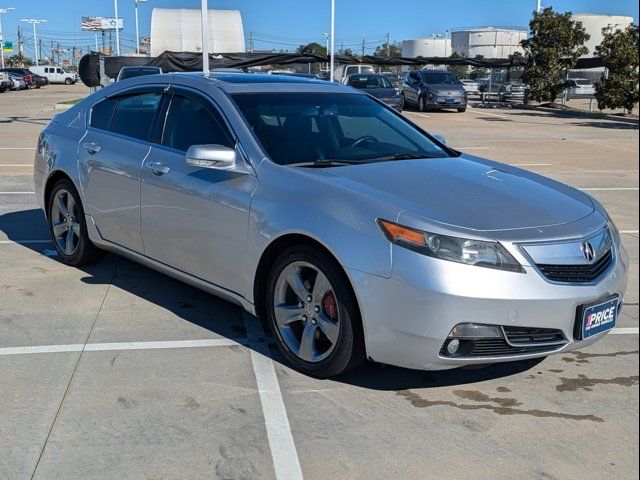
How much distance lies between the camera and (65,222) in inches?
247

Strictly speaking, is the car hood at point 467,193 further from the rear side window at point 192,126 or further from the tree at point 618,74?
the tree at point 618,74

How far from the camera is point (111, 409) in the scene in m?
3.74

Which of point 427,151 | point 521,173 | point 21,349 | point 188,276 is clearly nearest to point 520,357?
point 521,173

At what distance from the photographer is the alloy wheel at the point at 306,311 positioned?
397 cm

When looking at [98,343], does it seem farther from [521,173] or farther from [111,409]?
[521,173]

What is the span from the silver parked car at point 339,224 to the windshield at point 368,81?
2352cm

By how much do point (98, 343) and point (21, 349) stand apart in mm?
458

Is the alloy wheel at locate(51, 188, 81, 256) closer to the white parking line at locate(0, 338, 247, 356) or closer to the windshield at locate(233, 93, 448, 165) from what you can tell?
the white parking line at locate(0, 338, 247, 356)

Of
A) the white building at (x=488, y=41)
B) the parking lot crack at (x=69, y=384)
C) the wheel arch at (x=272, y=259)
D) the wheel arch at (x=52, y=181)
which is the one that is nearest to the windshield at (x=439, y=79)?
the wheel arch at (x=52, y=181)

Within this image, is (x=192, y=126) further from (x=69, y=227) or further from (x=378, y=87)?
(x=378, y=87)

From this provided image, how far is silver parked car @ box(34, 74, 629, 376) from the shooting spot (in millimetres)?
3529

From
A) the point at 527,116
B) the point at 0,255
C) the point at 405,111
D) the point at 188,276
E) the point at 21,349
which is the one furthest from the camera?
the point at 405,111

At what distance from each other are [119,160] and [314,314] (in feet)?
7.21

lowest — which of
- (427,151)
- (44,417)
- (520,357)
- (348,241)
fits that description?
(44,417)
